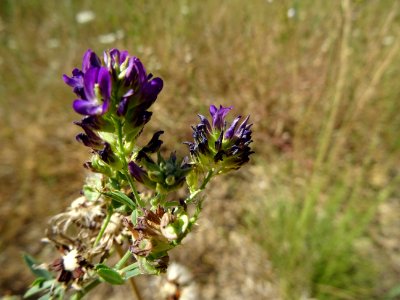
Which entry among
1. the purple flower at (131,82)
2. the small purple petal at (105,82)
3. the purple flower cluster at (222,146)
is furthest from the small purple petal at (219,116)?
the small purple petal at (105,82)

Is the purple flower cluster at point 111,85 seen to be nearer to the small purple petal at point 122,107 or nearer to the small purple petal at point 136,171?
the small purple petal at point 122,107

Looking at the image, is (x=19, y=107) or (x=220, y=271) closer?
(x=220, y=271)

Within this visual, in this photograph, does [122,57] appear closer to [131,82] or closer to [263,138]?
[131,82]

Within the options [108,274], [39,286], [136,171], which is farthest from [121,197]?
[39,286]

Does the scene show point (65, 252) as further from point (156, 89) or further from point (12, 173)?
point (12, 173)

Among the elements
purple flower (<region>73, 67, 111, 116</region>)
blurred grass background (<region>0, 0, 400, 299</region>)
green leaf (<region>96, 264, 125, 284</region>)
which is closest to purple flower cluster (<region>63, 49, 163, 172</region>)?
purple flower (<region>73, 67, 111, 116</region>)

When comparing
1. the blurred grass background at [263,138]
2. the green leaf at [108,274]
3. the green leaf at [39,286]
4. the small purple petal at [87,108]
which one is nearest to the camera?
the small purple petal at [87,108]

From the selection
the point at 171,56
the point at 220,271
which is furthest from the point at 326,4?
the point at 220,271
